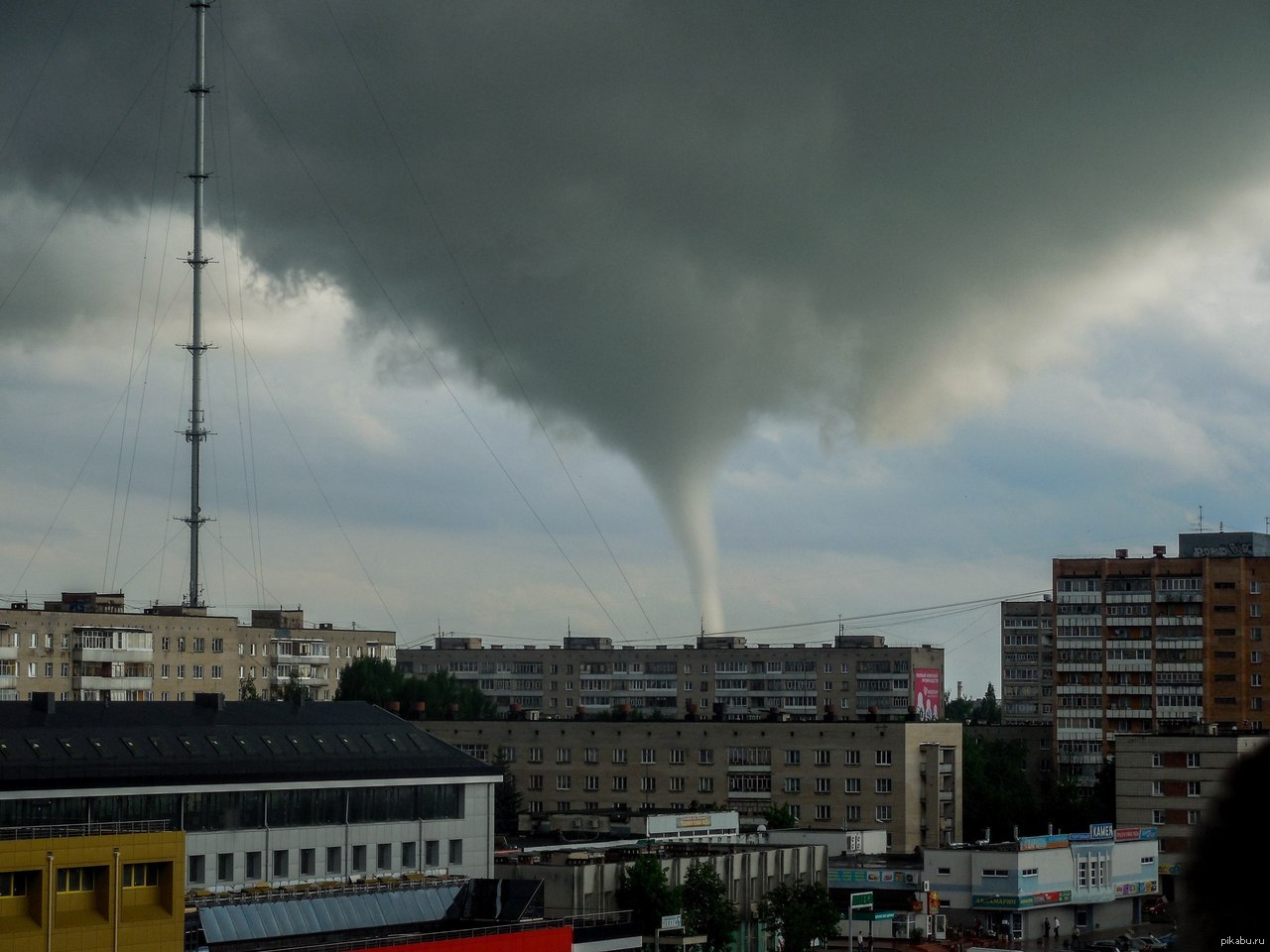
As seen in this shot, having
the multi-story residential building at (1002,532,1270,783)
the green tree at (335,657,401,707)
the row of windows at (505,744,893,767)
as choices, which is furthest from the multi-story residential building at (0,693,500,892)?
the multi-story residential building at (1002,532,1270,783)

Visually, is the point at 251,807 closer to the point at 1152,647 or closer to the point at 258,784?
the point at 258,784

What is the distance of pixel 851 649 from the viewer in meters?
187

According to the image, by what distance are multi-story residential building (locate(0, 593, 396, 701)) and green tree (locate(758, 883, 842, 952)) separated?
62233 mm

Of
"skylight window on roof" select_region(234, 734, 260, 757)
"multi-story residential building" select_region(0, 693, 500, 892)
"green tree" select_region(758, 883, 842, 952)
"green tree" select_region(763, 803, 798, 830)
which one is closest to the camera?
"multi-story residential building" select_region(0, 693, 500, 892)

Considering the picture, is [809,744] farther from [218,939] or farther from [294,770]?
[218,939]

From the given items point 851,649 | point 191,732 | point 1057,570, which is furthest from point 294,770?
point 851,649

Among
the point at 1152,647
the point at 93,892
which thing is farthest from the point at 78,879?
the point at 1152,647

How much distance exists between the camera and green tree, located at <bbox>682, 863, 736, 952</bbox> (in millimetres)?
61156

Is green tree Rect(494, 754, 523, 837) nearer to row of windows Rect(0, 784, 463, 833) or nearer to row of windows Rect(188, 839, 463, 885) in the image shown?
row of windows Rect(188, 839, 463, 885)

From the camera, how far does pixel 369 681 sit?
145m

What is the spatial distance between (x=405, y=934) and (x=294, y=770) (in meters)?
7.26

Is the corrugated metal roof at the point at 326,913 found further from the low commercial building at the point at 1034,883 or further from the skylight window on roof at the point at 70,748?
the low commercial building at the point at 1034,883

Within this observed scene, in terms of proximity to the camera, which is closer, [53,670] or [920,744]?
[920,744]

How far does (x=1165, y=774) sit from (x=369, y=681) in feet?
237
